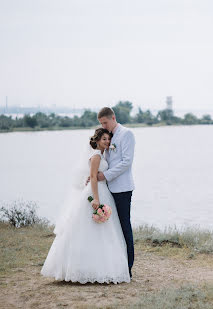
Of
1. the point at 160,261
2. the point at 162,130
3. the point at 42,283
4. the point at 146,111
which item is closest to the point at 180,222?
the point at 160,261

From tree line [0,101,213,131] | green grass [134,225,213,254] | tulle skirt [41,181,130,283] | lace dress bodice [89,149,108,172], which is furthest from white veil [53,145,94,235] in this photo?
tree line [0,101,213,131]

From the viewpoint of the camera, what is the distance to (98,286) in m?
5.93

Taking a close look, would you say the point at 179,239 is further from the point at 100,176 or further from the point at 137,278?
the point at 100,176

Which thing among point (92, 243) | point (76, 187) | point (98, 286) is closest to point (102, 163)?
point (76, 187)

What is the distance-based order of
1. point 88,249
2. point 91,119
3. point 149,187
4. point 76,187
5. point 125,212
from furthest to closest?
1. point 91,119
2. point 149,187
3. point 76,187
4. point 125,212
5. point 88,249

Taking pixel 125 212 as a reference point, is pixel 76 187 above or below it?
above

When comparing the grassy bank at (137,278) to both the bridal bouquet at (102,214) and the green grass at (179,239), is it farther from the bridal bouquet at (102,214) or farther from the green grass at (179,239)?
the bridal bouquet at (102,214)

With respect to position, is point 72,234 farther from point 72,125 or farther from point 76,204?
point 72,125

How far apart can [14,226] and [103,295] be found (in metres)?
5.46

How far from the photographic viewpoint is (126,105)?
105 metres

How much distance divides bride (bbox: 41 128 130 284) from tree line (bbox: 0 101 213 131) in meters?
71.1

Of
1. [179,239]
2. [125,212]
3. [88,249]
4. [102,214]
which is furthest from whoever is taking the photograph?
[179,239]

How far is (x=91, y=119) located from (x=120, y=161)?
81986 millimetres

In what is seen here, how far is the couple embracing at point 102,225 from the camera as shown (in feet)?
19.4
